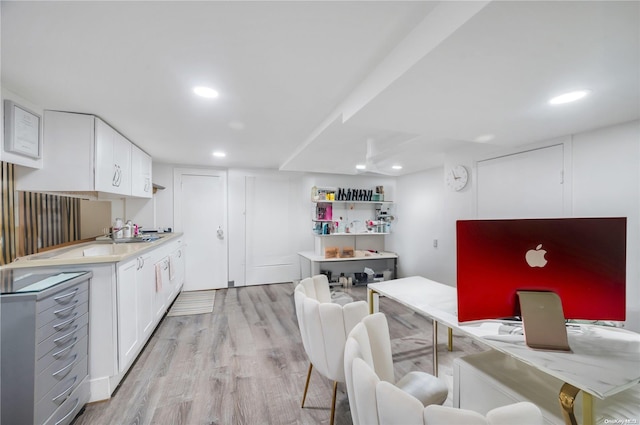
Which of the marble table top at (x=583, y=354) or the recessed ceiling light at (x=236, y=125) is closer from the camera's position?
the marble table top at (x=583, y=354)

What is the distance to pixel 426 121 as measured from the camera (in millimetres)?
1797

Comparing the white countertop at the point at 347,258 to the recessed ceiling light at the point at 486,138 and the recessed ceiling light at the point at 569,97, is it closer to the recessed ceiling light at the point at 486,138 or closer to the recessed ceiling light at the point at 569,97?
the recessed ceiling light at the point at 486,138

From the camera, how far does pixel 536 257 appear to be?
1.10 m

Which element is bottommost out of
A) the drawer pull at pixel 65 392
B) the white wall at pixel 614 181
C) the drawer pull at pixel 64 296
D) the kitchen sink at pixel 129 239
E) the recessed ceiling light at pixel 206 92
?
the drawer pull at pixel 65 392

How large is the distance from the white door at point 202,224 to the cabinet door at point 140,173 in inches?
28.3

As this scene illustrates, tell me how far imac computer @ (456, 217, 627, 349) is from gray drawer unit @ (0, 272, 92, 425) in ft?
7.13

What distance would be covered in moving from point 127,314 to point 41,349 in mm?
653

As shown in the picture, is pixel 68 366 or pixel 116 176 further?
pixel 116 176

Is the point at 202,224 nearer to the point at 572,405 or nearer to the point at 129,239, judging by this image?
the point at 129,239

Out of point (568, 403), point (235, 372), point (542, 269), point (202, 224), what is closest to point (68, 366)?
point (235, 372)

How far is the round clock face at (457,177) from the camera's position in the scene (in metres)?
2.97

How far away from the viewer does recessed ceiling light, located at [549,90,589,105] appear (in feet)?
4.54

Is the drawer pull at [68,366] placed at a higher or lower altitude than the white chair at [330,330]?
lower

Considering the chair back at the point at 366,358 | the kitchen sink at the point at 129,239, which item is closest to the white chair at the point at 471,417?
the chair back at the point at 366,358
